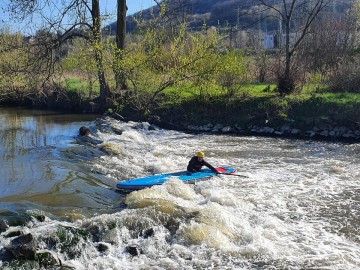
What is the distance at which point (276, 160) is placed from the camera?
13.0 meters

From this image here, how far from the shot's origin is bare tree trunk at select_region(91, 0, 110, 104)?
1864 centimetres

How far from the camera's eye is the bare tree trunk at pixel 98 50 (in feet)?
61.2

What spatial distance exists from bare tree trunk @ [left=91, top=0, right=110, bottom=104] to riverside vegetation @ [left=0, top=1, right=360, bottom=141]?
237mm

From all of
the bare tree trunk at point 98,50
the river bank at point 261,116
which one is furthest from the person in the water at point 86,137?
the river bank at point 261,116

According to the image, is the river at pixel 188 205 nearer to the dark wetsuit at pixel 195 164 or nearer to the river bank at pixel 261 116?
the dark wetsuit at pixel 195 164

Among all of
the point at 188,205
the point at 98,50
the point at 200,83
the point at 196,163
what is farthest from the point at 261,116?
the point at 188,205

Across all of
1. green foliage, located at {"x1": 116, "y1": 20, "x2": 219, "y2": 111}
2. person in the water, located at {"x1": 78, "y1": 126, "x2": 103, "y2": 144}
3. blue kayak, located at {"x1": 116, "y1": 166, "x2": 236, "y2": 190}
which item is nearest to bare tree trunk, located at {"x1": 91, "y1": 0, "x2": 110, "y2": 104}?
green foliage, located at {"x1": 116, "y1": 20, "x2": 219, "y2": 111}

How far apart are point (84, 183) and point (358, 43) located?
27650 millimetres

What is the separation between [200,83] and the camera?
19.5 metres

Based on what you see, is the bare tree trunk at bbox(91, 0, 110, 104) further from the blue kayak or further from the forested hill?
the forested hill

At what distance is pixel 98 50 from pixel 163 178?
1063 centimetres

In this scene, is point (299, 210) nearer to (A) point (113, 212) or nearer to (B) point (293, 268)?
(B) point (293, 268)

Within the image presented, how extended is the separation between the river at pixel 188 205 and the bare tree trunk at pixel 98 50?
542 cm

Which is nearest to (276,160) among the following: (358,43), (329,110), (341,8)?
(329,110)
